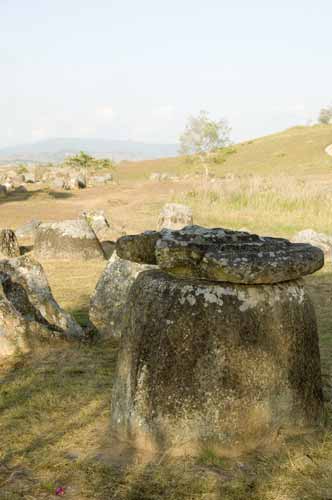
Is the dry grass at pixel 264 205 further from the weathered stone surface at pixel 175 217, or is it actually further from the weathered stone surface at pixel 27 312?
the weathered stone surface at pixel 27 312

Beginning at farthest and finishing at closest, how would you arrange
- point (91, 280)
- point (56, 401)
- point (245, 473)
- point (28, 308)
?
1. point (91, 280)
2. point (28, 308)
3. point (56, 401)
4. point (245, 473)

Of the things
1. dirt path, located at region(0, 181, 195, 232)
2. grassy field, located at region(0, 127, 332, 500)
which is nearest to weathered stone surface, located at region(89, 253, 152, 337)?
grassy field, located at region(0, 127, 332, 500)

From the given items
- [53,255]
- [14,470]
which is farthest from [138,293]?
[53,255]

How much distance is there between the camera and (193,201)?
24594 millimetres

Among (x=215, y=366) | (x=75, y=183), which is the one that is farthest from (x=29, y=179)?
(x=215, y=366)

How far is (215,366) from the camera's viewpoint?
4.02 metres

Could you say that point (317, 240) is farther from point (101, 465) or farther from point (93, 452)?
point (101, 465)

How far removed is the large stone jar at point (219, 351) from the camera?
403 cm

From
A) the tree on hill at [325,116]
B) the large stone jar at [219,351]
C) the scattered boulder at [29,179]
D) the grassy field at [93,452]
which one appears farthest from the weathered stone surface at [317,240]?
the tree on hill at [325,116]

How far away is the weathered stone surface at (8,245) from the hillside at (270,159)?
2999 cm

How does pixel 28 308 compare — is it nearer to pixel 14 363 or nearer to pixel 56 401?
pixel 14 363

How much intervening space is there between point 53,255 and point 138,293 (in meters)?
9.70

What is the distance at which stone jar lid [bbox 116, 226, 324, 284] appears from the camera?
4.02 metres

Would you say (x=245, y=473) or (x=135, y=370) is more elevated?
(x=135, y=370)
